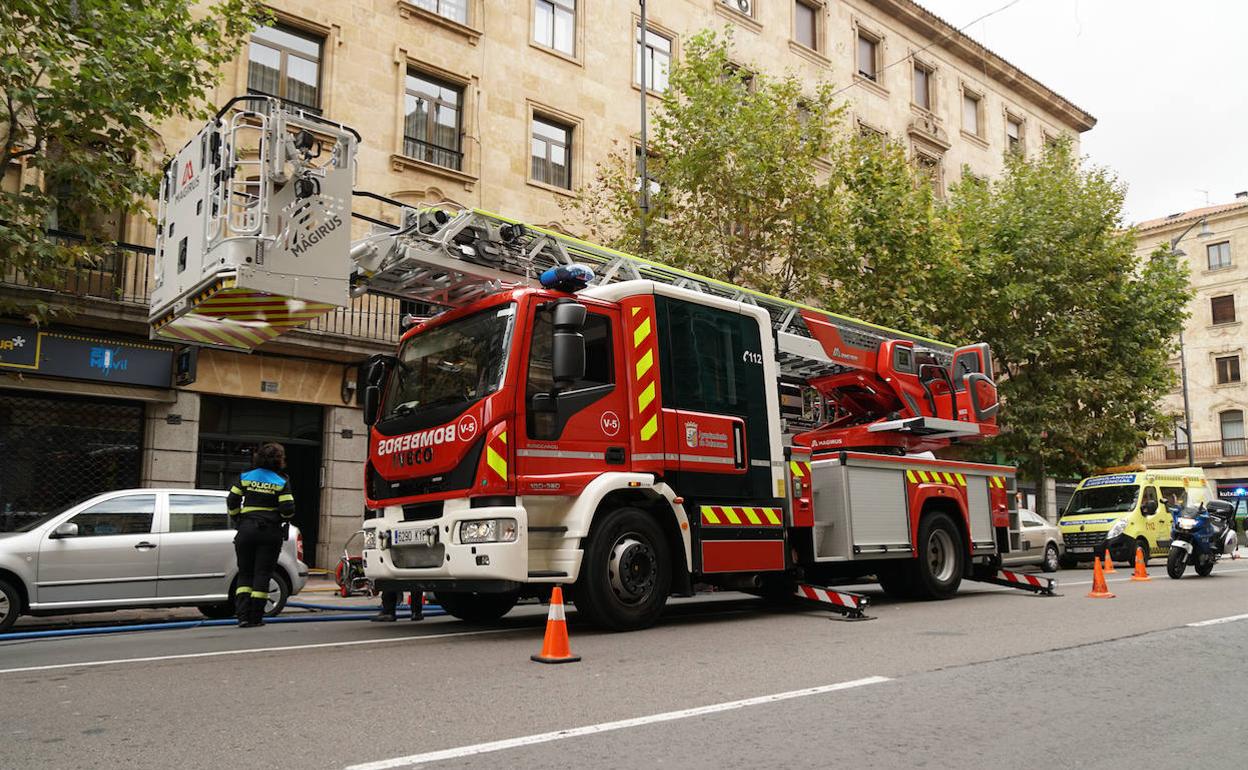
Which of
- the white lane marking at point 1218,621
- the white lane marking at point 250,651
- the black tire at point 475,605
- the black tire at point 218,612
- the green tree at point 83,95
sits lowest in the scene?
the black tire at point 218,612

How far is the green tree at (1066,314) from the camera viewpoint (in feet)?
79.0

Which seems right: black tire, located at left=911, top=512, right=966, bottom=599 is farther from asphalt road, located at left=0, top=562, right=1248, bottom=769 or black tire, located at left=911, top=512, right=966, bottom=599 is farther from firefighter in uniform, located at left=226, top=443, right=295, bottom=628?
firefighter in uniform, located at left=226, top=443, right=295, bottom=628

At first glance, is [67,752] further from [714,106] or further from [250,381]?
[714,106]

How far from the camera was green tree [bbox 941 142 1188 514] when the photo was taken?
79.0 feet

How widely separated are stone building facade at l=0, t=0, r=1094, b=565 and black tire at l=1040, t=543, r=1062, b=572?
1051cm

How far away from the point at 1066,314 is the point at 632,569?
19.4 metres

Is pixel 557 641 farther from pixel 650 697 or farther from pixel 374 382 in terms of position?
pixel 374 382

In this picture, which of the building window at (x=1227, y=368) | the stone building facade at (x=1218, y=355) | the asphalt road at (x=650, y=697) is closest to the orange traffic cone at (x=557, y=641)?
the asphalt road at (x=650, y=697)

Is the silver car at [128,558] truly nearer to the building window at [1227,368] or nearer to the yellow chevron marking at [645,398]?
the yellow chevron marking at [645,398]

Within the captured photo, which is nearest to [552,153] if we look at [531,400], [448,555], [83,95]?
[83,95]

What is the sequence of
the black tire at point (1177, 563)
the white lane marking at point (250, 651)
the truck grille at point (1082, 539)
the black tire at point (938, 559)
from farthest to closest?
the truck grille at point (1082, 539)
the black tire at point (1177, 563)
the black tire at point (938, 559)
the white lane marking at point (250, 651)

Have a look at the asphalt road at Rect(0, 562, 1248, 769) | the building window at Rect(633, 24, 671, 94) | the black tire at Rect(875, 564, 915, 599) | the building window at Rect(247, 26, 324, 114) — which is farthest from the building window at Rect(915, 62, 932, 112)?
the asphalt road at Rect(0, 562, 1248, 769)

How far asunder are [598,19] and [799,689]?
2109 cm

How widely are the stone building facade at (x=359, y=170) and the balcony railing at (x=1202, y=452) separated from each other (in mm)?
34535
